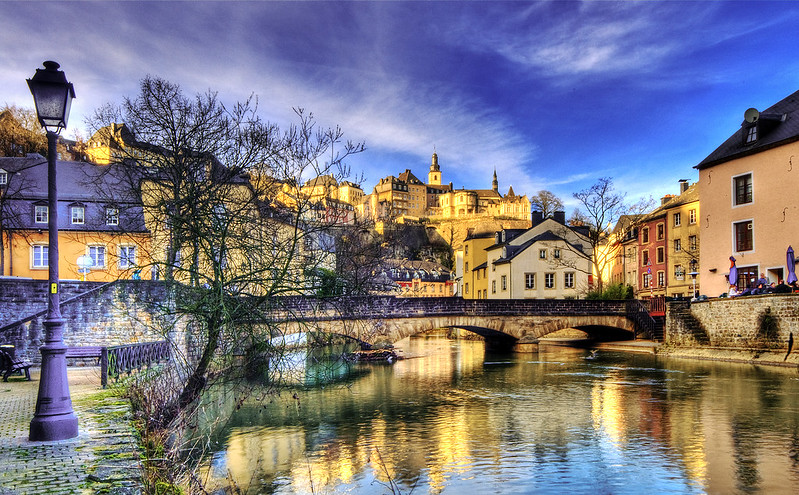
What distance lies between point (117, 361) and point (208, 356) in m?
4.06

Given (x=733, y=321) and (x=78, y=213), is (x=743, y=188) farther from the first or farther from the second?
(x=78, y=213)

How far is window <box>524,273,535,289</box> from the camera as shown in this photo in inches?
1902

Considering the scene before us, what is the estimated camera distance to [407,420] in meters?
14.9

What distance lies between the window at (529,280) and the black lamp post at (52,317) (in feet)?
142

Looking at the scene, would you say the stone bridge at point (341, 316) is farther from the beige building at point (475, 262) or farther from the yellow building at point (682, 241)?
the beige building at point (475, 262)

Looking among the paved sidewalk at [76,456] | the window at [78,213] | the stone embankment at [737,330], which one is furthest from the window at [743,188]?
the window at [78,213]

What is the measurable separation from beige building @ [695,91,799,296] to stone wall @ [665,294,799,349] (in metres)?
2.48

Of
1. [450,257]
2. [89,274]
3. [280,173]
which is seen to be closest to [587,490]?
[280,173]

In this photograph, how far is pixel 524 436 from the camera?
42.4 ft

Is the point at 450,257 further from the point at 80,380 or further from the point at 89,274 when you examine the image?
the point at 80,380

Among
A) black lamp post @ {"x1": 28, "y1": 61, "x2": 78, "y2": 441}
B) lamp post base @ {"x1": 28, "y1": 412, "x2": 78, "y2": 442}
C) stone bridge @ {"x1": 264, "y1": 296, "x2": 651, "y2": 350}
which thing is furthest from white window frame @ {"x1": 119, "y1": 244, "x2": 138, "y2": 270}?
stone bridge @ {"x1": 264, "y1": 296, "x2": 651, "y2": 350}

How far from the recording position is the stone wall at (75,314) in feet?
58.4

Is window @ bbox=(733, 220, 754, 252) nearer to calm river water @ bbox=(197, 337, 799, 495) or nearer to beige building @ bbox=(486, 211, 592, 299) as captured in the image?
calm river water @ bbox=(197, 337, 799, 495)

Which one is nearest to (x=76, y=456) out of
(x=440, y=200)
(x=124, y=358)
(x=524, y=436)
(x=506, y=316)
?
(x=124, y=358)
